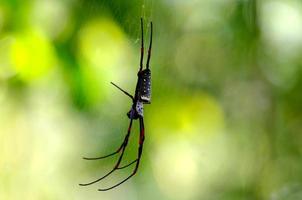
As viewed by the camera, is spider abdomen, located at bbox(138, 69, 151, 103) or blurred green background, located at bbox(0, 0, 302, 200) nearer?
spider abdomen, located at bbox(138, 69, 151, 103)

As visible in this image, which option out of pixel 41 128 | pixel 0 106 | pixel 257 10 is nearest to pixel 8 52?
pixel 0 106

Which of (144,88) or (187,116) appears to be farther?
(187,116)

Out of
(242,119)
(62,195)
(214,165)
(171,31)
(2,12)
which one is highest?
(171,31)

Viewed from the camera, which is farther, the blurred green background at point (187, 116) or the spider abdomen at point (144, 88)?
the blurred green background at point (187, 116)

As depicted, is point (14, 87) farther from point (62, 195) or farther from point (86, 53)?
point (62, 195)
